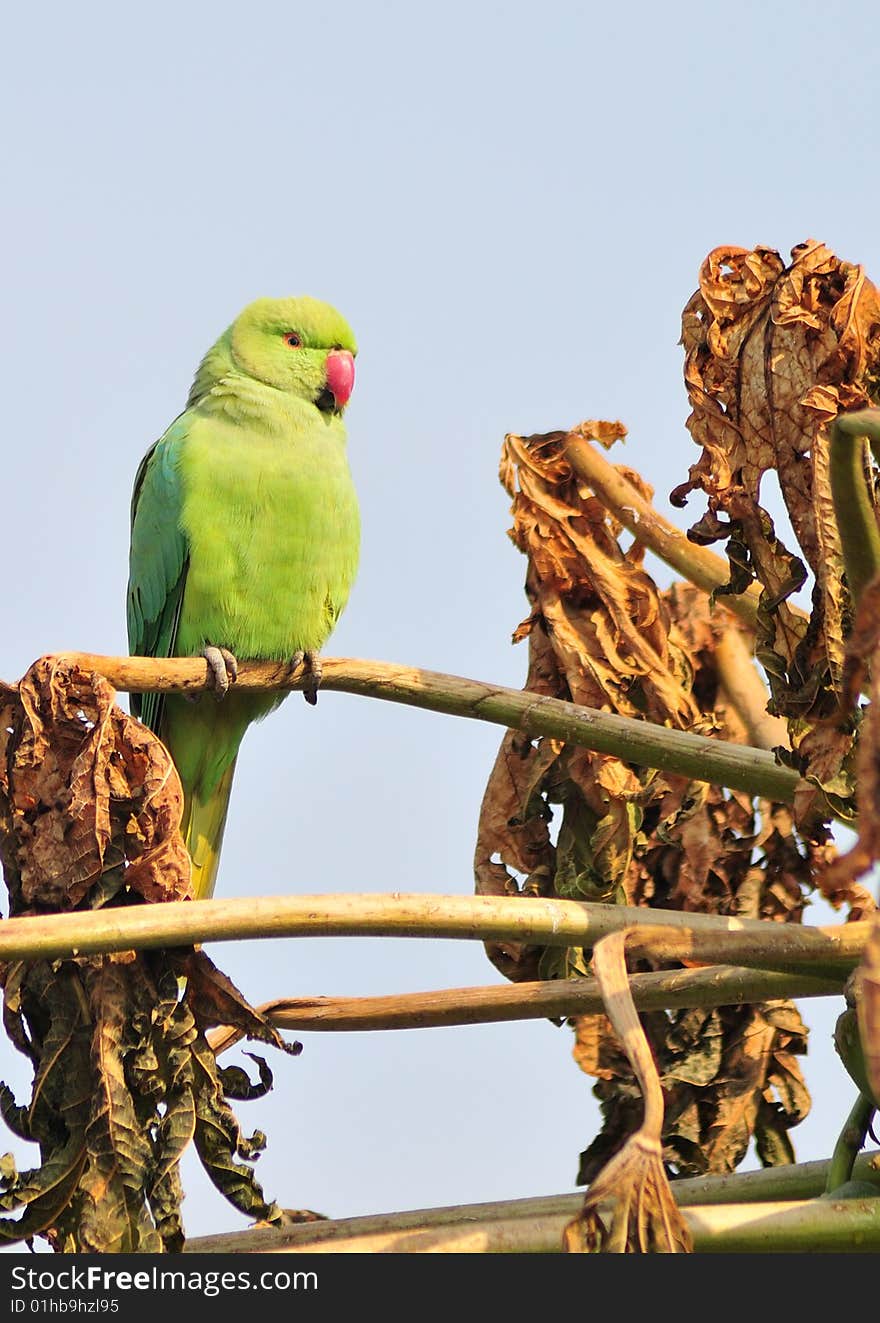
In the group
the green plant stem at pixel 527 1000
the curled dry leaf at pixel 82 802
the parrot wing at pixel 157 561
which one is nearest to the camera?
the green plant stem at pixel 527 1000

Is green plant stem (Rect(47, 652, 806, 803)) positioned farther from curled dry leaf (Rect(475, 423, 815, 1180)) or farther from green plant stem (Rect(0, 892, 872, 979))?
green plant stem (Rect(0, 892, 872, 979))

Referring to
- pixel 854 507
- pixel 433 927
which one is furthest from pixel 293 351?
pixel 433 927

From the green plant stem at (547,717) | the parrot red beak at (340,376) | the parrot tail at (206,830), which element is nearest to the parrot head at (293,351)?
the parrot red beak at (340,376)

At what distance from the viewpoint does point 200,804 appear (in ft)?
18.7

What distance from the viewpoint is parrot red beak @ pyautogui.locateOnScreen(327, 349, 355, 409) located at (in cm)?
597

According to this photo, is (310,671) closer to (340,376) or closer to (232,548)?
(232,548)

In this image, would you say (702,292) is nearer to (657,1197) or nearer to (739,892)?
(739,892)

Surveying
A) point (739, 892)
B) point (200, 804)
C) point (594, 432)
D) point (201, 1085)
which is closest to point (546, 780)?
point (739, 892)

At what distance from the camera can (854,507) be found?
3.20 m

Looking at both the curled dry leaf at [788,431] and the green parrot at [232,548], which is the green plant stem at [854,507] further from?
the green parrot at [232,548]

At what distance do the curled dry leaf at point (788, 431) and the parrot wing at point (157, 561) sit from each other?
2.32 meters

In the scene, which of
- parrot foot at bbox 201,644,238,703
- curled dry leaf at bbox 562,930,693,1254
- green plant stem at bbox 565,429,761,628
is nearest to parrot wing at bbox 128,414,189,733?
parrot foot at bbox 201,644,238,703

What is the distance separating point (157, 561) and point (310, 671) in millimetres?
1231

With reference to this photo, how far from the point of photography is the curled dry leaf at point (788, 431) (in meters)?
3.39
